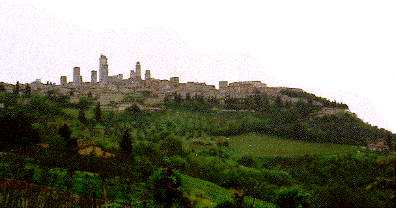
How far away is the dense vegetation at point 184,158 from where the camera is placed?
1920 cm

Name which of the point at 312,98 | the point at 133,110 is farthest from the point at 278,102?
the point at 133,110

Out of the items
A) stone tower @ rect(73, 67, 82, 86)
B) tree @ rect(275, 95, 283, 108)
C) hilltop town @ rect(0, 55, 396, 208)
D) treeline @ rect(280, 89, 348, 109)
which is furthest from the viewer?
stone tower @ rect(73, 67, 82, 86)

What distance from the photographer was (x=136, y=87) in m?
98.8

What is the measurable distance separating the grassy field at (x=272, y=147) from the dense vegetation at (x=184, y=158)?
0.62 metres

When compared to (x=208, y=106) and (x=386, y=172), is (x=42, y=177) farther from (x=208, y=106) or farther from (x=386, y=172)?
(x=208, y=106)

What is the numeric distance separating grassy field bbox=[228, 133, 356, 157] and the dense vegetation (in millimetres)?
618

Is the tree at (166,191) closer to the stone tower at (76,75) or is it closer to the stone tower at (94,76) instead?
the stone tower at (76,75)

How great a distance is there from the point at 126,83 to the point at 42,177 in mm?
84368

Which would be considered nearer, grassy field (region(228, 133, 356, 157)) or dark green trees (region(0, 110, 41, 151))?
dark green trees (region(0, 110, 41, 151))

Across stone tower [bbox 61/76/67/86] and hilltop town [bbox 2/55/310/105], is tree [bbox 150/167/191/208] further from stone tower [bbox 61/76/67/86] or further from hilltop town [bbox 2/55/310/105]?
stone tower [bbox 61/76/67/86]

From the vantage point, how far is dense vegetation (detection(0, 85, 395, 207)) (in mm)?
19203

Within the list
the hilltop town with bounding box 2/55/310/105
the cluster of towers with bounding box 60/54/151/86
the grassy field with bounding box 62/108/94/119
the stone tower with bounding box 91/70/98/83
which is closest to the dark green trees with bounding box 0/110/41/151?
the grassy field with bounding box 62/108/94/119

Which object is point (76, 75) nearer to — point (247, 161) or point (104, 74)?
point (104, 74)

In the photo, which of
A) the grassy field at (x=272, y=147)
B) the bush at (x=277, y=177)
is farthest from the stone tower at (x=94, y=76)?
the bush at (x=277, y=177)
